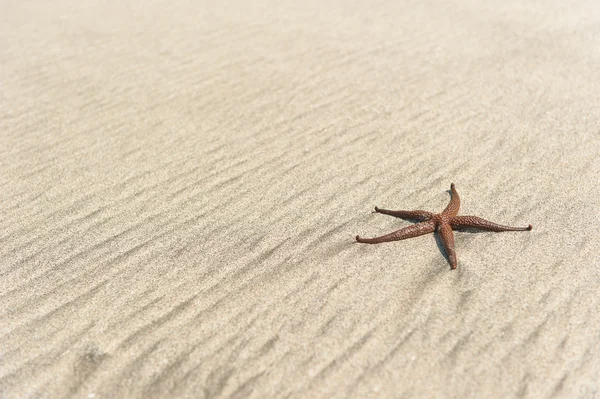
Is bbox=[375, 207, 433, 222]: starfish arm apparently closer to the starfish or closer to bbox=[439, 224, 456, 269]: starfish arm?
the starfish

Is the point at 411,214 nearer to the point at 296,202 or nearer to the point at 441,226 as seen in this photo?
the point at 441,226

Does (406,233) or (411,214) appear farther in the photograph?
(411,214)

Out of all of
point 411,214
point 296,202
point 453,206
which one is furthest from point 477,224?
point 296,202

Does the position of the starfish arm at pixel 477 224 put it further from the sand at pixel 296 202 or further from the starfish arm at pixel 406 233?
the starfish arm at pixel 406 233

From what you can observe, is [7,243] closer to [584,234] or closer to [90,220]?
[90,220]

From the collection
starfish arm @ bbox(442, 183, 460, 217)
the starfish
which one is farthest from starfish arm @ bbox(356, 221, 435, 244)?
starfish arm @ bbox(442, 183, 460, 217)
